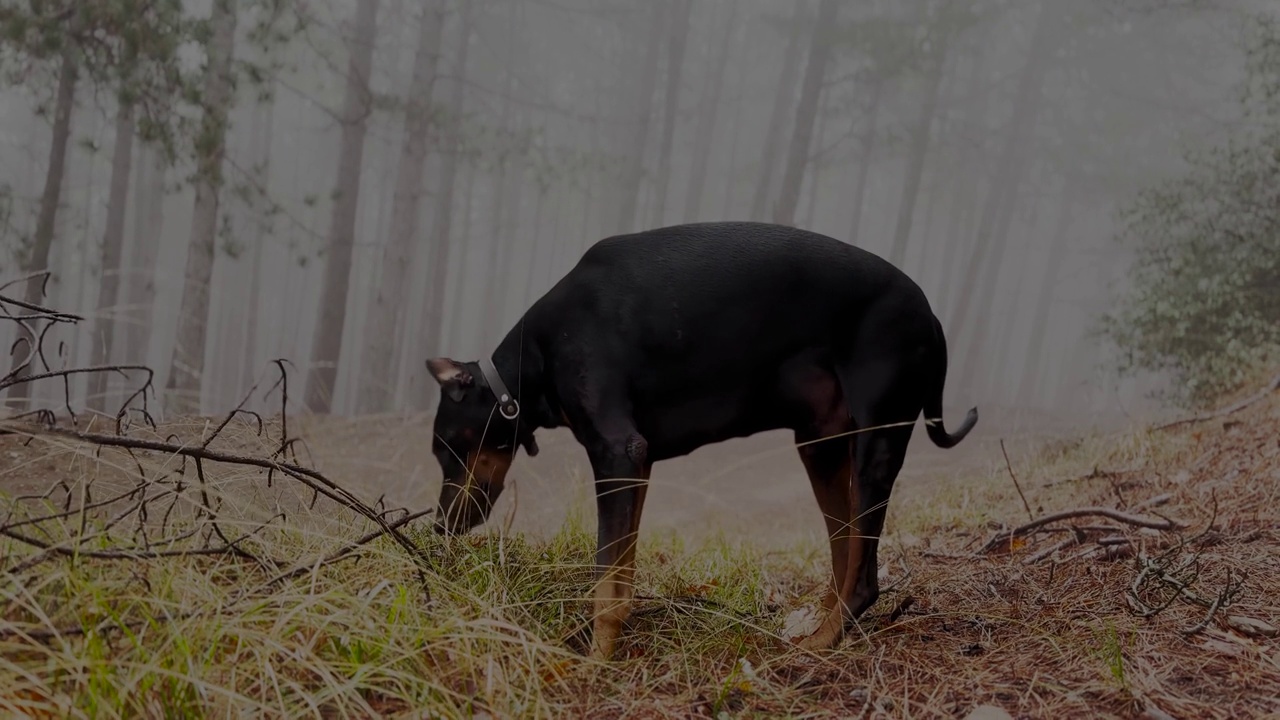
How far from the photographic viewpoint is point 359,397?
649 inches

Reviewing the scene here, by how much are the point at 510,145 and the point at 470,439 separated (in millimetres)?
15803

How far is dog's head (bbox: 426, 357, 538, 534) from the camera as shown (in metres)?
2.70

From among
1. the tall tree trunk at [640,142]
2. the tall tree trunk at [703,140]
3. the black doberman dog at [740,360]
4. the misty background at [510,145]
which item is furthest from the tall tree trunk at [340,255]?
the tall tree trunk at [703,140]

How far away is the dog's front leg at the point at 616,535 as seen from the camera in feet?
6.98

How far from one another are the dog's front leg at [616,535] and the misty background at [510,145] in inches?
43.0

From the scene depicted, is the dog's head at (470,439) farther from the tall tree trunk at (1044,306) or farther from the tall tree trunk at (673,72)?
the tall tree trunk at (1044,306)

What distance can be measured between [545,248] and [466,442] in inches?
1716

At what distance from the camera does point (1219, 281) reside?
8.57 meters

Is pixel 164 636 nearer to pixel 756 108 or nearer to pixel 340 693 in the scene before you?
pixel 340 693

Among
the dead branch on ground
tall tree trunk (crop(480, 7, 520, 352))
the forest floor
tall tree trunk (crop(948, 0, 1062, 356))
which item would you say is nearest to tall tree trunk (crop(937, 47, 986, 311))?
tall tree trunk (crop(948, 0, 1062, 356))

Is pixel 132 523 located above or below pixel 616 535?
below

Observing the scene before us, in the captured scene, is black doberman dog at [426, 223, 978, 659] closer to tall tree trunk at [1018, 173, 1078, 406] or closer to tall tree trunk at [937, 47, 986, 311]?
tall tree trunk at [937, 47, 986, 311]

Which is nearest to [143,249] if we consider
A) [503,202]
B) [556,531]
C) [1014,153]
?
[503,202]

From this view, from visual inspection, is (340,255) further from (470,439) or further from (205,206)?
(470,439)
